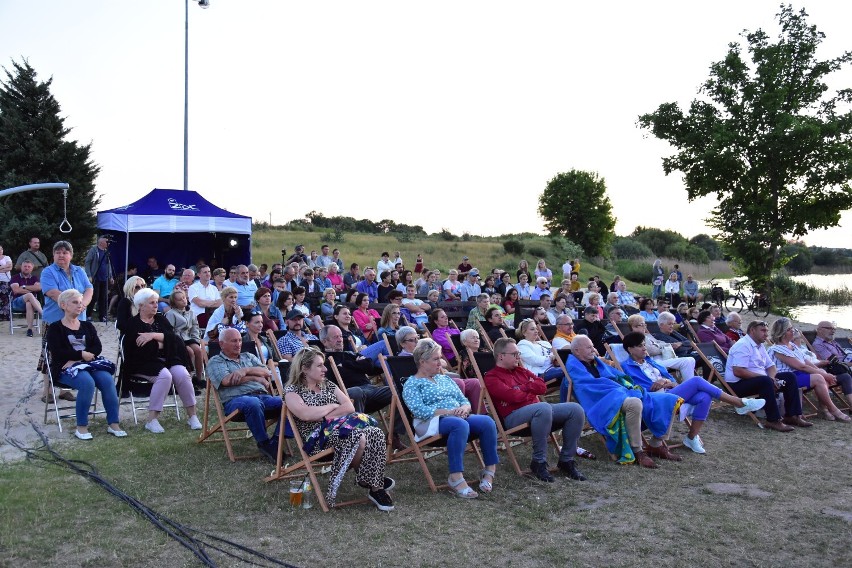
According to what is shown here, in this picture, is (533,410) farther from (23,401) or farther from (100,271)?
(100,271)

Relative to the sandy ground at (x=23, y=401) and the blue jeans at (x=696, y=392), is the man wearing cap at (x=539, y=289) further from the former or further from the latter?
the sandy ground at (x=23, y=401)

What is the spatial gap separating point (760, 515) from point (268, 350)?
4.35 metres

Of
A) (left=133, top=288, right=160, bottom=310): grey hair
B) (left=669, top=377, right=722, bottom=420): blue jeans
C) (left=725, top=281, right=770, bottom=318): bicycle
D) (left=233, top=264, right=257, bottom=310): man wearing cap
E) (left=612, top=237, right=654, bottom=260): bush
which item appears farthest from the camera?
(left=612, top=237, right=654, bottom=260): bush

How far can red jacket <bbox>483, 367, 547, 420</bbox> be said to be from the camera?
18.7 feet

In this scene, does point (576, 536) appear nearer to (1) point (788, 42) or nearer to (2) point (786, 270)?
(1) point (788, 42)

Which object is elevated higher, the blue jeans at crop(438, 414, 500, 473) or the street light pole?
the street light pole

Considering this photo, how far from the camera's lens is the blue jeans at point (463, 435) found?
5.06m

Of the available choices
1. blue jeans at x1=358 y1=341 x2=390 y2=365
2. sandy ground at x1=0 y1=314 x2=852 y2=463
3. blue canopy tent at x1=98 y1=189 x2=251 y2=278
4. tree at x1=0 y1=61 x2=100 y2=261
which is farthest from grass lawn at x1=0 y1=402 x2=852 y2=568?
tree at x1=0 y1=61 x2=100 y2=261

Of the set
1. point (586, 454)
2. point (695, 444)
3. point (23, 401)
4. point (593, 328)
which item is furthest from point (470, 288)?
point (23, 401)

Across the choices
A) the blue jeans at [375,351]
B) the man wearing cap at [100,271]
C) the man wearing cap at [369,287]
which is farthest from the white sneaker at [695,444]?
the man wearing cap at [100,271]

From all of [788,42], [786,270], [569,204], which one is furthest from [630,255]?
[788,42]

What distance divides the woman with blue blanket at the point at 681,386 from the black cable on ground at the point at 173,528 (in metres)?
4.09

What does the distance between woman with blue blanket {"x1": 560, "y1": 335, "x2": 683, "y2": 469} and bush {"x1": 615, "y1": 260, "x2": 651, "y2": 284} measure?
3817 cm

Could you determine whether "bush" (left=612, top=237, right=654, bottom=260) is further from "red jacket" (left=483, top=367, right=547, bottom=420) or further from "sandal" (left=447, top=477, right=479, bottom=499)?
"sandal" (left=447, top=477, right=479, bottom=499)
